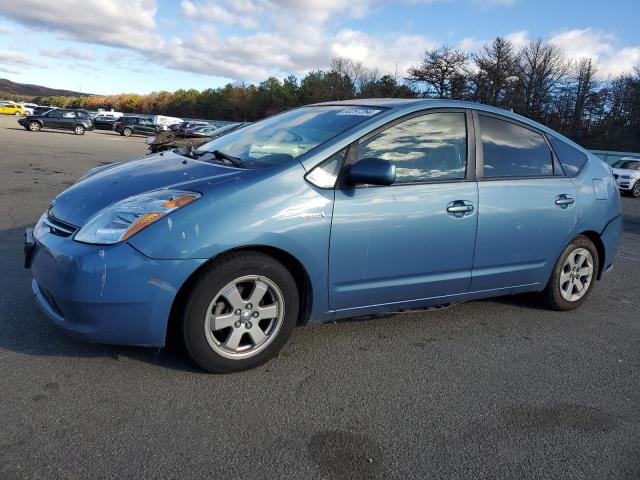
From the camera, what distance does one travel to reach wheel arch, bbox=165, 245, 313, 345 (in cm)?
286

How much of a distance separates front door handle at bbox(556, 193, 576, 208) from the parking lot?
1003 millimetres

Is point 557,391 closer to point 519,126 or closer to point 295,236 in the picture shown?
point 295,236

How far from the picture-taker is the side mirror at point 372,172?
314 cm

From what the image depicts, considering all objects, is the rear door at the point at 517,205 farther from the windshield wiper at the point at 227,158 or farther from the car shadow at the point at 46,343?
the car shadow at the point at 46,343

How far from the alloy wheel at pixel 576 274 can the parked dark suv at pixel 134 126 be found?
138 feet

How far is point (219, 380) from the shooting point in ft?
9.81

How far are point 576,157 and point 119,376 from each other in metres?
3.98

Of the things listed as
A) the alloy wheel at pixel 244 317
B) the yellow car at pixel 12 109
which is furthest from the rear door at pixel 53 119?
the alloy wheel at pixel 244 317

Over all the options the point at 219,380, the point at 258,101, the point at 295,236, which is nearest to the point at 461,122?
the point at 295,236

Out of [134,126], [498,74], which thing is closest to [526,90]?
[498,74]

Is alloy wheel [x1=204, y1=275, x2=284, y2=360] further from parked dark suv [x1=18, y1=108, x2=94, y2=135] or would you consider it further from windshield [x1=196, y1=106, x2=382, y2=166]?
parked dark suv [x1=18, y1=108, x2=94, y2=135]

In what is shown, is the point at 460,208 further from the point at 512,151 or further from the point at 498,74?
the point at 498,74

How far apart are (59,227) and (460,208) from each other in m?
2.53

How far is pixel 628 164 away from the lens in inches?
800
